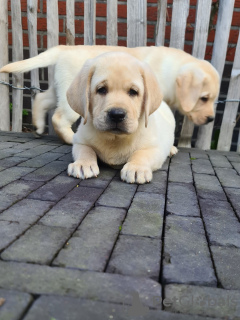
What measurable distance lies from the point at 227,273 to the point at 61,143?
3018 mm

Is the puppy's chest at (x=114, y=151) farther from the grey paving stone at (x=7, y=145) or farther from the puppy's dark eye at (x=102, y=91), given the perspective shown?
the grey paving stone at (x=7, y=145)

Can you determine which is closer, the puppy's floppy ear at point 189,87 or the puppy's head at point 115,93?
the puppy's head at point 115,93

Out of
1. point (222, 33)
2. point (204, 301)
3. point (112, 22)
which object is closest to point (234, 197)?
point (204, 301)

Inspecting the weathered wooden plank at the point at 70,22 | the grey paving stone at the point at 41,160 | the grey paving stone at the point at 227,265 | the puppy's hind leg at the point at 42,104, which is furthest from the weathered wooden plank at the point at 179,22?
the grey paving stone at the point at 227,265

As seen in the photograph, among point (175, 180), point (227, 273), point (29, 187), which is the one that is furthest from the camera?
point (175, 180)

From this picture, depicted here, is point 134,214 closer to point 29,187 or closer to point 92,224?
point 92,224

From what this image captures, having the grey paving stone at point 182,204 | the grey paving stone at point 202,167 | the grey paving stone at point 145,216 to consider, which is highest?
the grey paving stone at point 145,216

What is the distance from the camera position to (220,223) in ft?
5.89

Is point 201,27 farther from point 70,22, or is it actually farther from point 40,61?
point 40,61

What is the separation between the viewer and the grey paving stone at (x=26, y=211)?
1621mm

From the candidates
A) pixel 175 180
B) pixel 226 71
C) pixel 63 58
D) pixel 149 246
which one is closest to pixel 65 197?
pixel 149 246

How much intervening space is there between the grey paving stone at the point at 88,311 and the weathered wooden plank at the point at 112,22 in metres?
3.76

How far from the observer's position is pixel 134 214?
1818 millimetres

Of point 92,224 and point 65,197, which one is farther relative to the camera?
point 65,197
